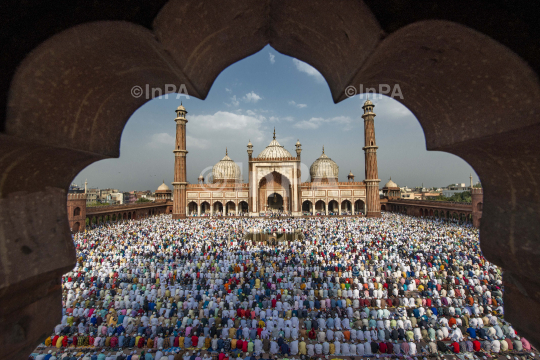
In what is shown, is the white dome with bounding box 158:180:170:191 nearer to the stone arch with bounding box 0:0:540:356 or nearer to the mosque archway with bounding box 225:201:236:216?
the mosque archway with bounding box 225:201:236:216

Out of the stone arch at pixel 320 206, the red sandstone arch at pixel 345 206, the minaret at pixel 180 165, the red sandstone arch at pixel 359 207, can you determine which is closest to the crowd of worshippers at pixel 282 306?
the minaret at pixel 180 165

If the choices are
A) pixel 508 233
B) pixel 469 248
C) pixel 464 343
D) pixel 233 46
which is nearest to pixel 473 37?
pixel 508 233

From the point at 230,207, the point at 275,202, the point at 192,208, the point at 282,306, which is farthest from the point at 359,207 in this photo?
the point at 282,306

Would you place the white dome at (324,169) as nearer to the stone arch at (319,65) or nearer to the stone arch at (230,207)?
the stone arch at (230,207)

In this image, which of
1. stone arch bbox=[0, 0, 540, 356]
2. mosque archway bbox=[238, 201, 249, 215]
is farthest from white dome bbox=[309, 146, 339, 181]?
stone arch bbox=[0, 0, 540, 356]

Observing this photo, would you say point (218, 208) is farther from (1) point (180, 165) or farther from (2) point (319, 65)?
(2) point (319, 65)

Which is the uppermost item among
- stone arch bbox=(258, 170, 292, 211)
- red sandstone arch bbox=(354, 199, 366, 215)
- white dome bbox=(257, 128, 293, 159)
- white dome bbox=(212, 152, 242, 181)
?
white dome bbox=(257, 128, 293, 159)
